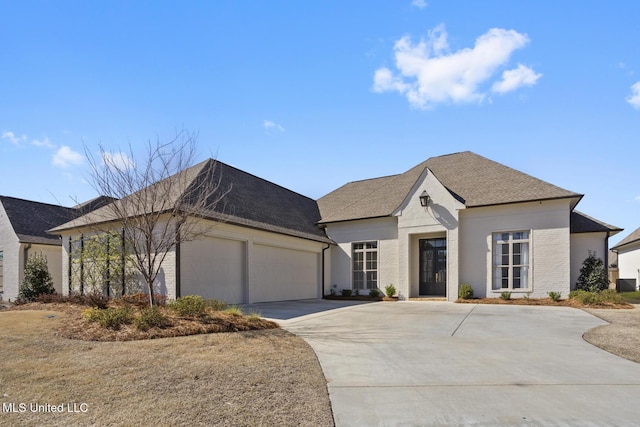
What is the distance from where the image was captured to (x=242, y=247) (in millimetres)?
16281

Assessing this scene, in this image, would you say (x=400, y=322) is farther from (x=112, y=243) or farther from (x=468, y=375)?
(x=112, y=243)

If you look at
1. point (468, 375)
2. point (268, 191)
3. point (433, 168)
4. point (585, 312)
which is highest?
point (433, 168)

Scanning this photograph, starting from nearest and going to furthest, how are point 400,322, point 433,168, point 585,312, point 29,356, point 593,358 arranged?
point 29,356
point 593,358
point 400,322
point 585,312
point 433,168

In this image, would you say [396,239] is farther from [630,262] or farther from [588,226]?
[630,262]

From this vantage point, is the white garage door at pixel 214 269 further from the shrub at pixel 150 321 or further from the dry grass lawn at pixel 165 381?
the dry grass lawn at pixel 165 381

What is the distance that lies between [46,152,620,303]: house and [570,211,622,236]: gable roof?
0.14ft

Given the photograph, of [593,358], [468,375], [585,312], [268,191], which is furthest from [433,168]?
[468,375]

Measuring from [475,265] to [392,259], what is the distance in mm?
4130

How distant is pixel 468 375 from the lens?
6.02 m

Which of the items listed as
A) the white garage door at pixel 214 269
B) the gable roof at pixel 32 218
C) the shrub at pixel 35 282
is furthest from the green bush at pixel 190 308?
the gable roof at pixel 32 218

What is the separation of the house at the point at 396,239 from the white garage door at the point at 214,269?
0.13 feet

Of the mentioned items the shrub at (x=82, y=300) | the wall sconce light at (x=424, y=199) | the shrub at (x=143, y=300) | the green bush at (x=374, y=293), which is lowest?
the green bush at (x=374, y=293)

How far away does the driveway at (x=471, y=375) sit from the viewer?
14.8ft

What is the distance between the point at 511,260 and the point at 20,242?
81.9ft
